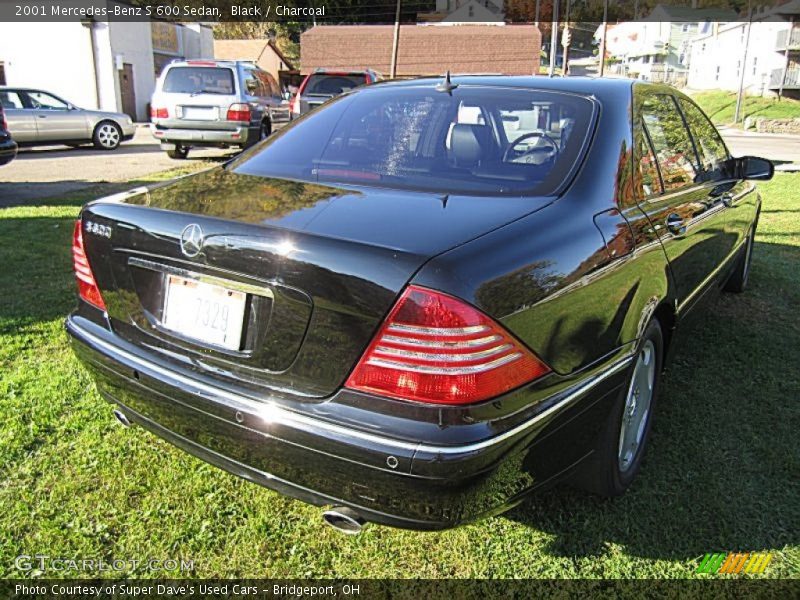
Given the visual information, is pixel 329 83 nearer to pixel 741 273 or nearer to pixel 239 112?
pixel 239 112

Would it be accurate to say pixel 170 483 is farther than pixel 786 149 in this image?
No

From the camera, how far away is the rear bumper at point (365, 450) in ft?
5.49

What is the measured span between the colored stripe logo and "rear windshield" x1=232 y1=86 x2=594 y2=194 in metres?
1.41

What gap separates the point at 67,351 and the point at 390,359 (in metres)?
2.77

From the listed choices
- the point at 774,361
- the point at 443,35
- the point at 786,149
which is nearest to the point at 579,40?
the point at 443,35

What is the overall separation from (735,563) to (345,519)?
1.43 meters

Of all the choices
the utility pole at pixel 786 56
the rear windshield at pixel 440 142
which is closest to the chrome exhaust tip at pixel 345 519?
the rear windshield at pixel 440 142

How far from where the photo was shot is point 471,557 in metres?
2.26

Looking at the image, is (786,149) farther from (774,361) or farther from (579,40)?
(579,40)

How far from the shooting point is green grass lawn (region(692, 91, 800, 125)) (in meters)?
37.4

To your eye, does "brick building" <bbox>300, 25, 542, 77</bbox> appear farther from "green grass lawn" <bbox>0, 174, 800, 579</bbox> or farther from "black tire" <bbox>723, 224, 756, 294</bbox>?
"green grass lawn" <bbox>0, 174, 800, 579</bbox>

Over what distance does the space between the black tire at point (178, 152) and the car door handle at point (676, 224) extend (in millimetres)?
11560

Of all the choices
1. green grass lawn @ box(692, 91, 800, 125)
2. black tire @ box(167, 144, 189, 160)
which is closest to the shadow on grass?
black tire @ box(167, 144, 189, 160)

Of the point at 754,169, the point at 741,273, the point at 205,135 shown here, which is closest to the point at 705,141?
Result: the point at 754,169
